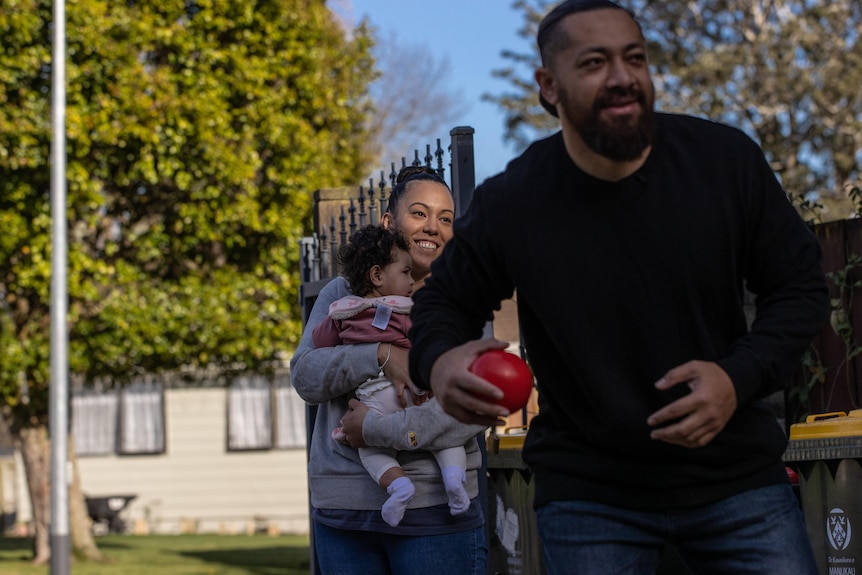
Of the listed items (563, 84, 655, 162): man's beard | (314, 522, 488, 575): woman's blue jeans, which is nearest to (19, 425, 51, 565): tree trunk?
(314, 522, 488, 575): woman's blue jeans

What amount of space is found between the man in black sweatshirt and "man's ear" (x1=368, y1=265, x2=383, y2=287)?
4.78 feet

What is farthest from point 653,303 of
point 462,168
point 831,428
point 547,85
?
point 462,168

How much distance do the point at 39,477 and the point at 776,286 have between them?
18349 millimetres

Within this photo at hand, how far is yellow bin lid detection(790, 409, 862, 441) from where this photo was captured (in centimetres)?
443

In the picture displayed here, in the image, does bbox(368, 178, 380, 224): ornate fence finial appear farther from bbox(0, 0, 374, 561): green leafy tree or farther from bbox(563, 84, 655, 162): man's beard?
bbox(0, 0, 374, 561): green leafy tree

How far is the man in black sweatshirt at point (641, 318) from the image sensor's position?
254 cm

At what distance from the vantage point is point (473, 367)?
2572 mm

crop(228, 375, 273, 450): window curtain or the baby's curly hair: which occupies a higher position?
the baby's curly hair

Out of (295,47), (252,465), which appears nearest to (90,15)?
(295,47)

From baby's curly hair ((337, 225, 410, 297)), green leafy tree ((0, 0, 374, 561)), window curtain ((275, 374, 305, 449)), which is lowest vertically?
window curtain ((275, 374, 305, 449))

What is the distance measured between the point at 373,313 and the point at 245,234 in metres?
13.9

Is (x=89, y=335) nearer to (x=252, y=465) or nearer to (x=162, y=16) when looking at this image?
(x=162, y=16)

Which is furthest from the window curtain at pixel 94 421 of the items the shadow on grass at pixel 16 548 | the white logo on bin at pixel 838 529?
the white logo on bin at pixel 838 529

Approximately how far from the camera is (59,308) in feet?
50.7
